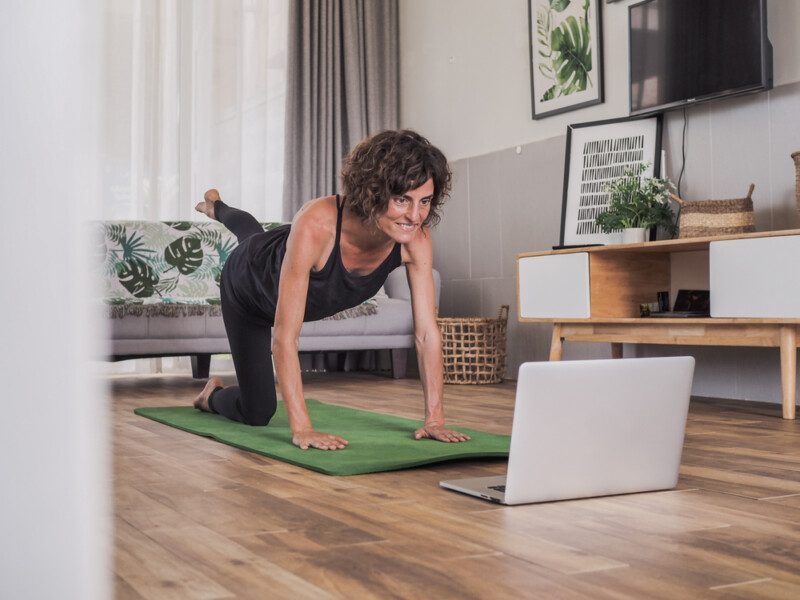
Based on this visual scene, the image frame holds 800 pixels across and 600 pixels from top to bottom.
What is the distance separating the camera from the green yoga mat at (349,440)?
1.98 metres

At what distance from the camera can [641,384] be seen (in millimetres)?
1571

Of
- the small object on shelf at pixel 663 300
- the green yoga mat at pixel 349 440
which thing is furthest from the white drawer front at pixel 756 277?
the green yoga mat at pixel 349 440

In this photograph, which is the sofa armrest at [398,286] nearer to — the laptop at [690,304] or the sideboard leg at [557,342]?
the sideboard leg at [557,342]

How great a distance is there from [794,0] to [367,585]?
3.01 m

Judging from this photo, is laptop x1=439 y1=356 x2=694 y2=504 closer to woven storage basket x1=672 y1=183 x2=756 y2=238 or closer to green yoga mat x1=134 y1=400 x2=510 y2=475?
green yoga mat x1=134 y1=400 x2=510 y2=475

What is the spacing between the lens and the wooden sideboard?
114 inches

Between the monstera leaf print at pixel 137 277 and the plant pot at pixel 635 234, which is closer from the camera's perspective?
the plant pot at pixel 635 234

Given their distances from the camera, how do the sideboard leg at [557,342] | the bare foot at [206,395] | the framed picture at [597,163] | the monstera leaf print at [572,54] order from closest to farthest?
the bare foot at [206,395]
the sideboard leg at [557,342]
the framed picture at [597,163]
the monstera leaf print at [572,54]

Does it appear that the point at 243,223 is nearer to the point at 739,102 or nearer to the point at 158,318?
the point at 158,318

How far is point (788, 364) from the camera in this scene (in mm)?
2887

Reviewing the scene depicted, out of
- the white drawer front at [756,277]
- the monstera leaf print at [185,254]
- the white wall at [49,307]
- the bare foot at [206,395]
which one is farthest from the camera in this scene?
the monstera leaf print at [185,254]

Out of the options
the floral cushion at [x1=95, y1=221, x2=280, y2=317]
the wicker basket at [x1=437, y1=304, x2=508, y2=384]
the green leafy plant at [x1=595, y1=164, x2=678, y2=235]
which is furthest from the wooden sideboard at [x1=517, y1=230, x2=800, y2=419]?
the floral cushion at [x1=95, y1=221, x2=280, y2=317]

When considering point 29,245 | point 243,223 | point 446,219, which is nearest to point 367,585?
point 29,245

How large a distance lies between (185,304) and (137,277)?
0.54 metres
